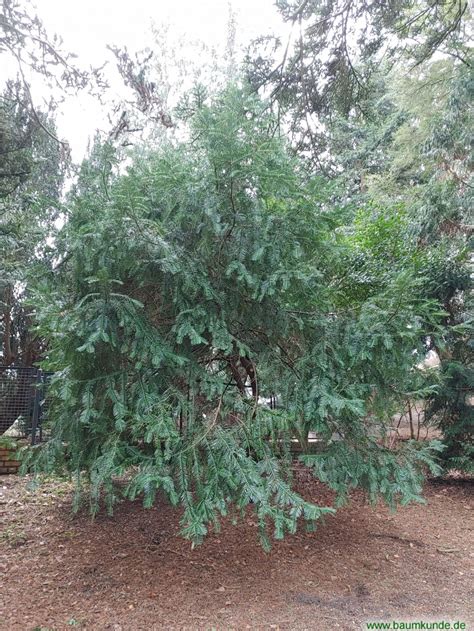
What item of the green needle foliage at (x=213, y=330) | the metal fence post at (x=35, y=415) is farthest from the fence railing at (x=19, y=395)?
the green needle foliage at (x=213, y=330)

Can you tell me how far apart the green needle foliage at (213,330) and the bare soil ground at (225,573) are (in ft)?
1.69

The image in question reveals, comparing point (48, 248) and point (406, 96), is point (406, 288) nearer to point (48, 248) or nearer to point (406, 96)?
point (48, 248)

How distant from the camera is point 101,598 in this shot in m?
2.82

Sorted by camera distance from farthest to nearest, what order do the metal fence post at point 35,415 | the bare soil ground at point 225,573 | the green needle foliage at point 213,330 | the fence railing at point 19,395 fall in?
1. the fence railing at point 19,395
2. the metal fence post at point 35,415
3. the bare soil ground at point 225,573
4. the green needle foliage at point 213,330

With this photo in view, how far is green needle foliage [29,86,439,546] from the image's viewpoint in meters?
2.53

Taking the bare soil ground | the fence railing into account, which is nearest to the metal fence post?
the fence railing

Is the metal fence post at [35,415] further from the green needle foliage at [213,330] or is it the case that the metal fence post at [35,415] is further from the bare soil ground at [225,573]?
the green needle foliage at [213,330]

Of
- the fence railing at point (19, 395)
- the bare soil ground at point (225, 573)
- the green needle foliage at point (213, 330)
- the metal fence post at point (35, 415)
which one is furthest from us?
the fence railing at point (19, 395)

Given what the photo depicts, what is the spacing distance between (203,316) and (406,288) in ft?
4.23

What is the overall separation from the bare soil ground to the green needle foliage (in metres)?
0.51

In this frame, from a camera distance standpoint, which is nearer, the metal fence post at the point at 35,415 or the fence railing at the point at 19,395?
the metal fence post at the point at 35,415

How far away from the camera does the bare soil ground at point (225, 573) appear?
266 cm

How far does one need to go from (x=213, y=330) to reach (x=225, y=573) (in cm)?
176

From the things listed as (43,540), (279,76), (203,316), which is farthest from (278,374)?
(279,76)
